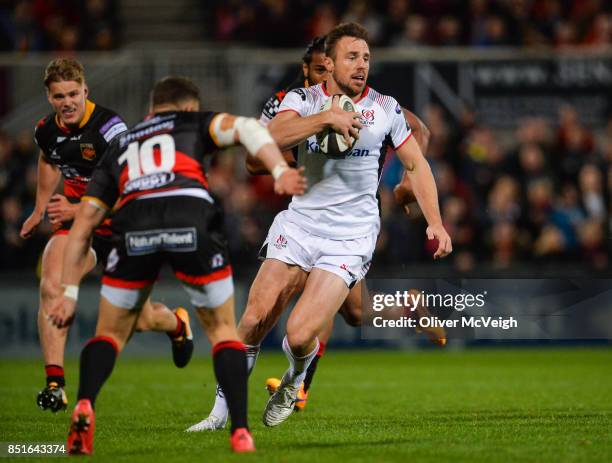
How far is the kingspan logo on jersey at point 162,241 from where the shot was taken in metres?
6.56

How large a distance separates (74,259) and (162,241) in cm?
55

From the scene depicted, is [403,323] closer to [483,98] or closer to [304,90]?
[304,90]

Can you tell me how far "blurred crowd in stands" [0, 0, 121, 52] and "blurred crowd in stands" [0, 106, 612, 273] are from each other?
7.30 ft

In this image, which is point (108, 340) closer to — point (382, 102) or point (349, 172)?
point (349, 172)

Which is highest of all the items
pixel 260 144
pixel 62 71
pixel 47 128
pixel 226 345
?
pixel 62 71

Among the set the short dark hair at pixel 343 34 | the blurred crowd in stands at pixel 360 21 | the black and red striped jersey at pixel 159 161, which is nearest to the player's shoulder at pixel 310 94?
the short dark hair at pixel 343 34

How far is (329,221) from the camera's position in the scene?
8422mm

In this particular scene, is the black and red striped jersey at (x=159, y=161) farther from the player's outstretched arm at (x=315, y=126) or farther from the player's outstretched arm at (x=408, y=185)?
the player's outstretched arm at (x=408, y=185)

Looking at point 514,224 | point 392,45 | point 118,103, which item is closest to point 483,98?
point 392,45

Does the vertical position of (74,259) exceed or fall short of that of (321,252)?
it exceeds it

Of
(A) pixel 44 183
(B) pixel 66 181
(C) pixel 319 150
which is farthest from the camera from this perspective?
(A) pixel 44 183

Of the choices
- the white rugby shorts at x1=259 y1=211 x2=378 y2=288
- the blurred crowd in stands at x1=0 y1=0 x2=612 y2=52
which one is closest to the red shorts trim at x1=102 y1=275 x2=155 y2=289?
the white rugby shorts at x1=259 y1=211 x2=378 y2=288

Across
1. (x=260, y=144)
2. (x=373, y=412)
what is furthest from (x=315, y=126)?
→ (x=373, y=412)

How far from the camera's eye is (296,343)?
26.4 ft
